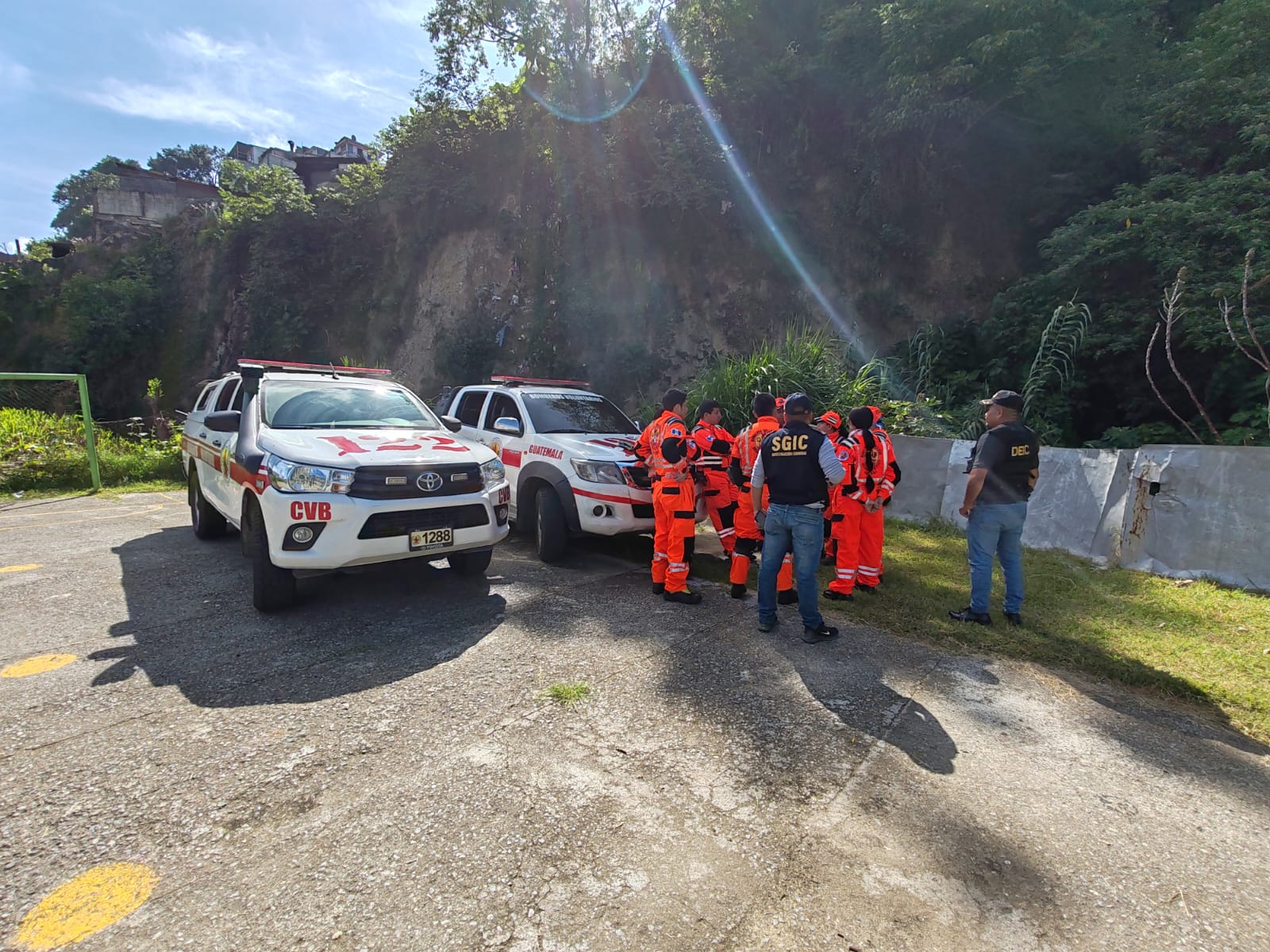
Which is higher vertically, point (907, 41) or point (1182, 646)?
point (907, 41)

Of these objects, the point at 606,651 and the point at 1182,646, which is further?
the point at 1182,646

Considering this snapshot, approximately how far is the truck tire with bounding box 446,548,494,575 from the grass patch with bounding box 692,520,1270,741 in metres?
2.15

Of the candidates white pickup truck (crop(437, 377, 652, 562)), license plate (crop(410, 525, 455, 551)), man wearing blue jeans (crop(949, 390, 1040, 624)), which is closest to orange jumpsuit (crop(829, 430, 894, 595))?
man wearing blue jeans (crop(949, 390, 1040, 624))

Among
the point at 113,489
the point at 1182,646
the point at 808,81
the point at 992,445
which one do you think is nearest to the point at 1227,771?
the point at 1182,646

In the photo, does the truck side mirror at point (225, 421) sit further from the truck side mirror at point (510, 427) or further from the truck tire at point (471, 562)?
the truck side mirror at point (510, 427)

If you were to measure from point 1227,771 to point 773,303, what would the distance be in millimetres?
13471

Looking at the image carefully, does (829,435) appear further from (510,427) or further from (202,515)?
(202,515)

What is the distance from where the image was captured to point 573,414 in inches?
285

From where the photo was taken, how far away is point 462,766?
2832 mm

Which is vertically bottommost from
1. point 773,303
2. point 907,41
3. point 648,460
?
point 648,460

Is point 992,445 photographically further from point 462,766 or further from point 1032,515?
point 462,766

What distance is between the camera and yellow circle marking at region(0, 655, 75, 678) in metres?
3.68

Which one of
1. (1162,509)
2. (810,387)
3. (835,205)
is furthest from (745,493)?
(835,205)

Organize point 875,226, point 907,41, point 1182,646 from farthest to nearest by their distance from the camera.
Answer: point 875,226 < point 907,41 < point 1182,646
